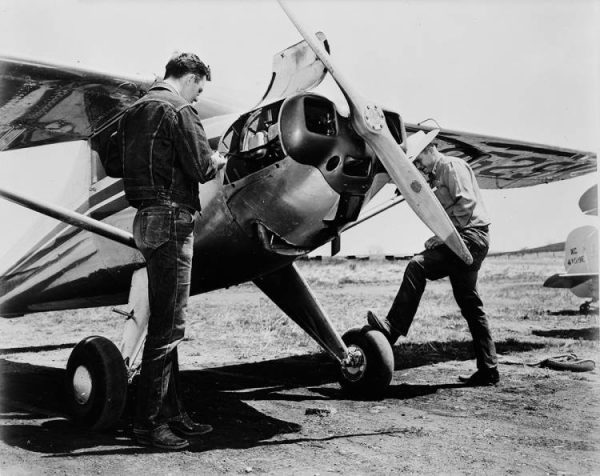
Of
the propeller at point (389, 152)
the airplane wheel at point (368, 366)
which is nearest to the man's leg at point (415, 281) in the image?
the airplane wheel at point (368, 366)

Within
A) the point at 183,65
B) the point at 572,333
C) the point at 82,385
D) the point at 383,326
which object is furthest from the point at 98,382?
the point at 572,333

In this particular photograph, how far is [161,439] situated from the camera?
3225 mm

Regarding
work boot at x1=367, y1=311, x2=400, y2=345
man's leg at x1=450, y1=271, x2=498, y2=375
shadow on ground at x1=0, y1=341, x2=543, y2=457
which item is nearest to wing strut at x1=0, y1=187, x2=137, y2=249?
shadow on ground at x1=0, y1=341, x2=543, y2=457

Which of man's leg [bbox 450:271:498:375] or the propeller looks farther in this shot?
man's leg [bbox 450:271:498:375]

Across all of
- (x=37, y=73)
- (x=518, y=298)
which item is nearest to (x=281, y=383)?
(x=37, y=73)

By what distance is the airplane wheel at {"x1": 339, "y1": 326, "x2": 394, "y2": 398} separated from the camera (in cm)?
491

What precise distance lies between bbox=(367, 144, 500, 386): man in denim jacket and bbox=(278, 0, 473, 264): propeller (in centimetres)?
138

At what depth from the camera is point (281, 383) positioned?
561 cm

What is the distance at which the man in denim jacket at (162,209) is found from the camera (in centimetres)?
329

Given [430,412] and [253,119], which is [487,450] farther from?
[253,119]

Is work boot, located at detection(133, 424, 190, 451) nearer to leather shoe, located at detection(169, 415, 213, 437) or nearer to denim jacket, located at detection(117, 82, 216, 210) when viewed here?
leather shoe, located at detection(169, 415, 213, 437)

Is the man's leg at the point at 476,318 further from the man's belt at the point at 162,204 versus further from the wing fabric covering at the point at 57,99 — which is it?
the wing fabric covering at the point at 57,99

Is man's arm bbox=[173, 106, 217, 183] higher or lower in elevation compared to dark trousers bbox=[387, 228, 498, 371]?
higher

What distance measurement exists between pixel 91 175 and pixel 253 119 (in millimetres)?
2126
